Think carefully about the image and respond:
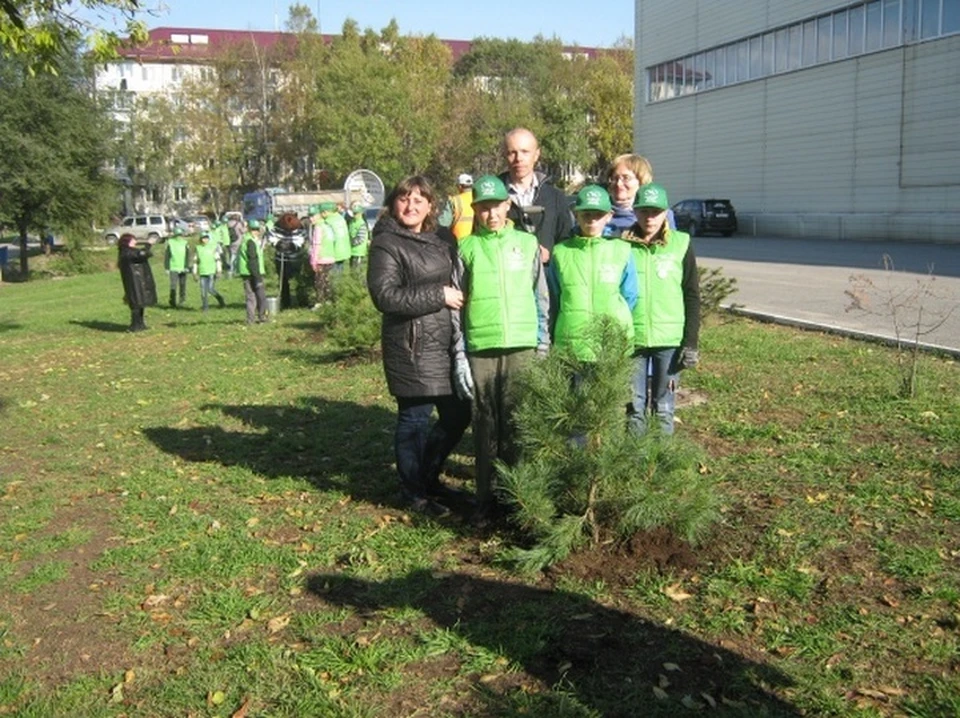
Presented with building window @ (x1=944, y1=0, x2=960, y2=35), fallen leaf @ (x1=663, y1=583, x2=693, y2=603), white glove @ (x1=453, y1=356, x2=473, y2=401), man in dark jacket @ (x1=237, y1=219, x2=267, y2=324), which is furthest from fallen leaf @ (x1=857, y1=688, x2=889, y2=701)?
building window @ (x1=944, y1=0, x2=960, y2=35)

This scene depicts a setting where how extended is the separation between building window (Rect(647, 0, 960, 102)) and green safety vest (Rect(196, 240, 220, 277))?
22.4 meters

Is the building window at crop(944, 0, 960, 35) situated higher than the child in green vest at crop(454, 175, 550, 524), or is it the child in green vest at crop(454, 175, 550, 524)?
the building window at crop(944, 0, 960, 35)

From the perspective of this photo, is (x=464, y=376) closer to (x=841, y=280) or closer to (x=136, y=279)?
(x=136, y=279)

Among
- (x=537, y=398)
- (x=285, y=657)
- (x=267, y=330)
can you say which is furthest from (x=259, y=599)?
(x=267, y=330)

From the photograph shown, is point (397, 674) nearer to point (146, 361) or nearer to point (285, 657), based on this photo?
point (285, 657)

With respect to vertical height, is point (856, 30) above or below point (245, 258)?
above

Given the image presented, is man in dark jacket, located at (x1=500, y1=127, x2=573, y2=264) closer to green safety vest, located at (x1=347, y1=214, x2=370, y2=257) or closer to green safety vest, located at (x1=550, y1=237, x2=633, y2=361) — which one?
green safety vest, located at (x1=550, y1=237, x2=633, y2=361)

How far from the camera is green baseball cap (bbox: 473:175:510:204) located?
475 cm

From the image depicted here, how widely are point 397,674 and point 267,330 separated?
12.4 meters

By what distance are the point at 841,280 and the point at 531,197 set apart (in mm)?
13833

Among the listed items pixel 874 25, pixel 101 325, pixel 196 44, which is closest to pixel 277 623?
pixel 101 325

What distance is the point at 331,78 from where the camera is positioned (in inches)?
2388

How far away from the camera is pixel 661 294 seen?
17.6 ft

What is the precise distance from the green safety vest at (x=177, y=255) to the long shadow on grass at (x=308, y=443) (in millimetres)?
12525
